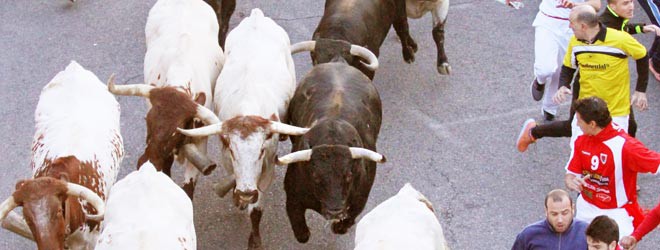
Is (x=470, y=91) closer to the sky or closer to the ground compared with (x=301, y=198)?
closer to the ground

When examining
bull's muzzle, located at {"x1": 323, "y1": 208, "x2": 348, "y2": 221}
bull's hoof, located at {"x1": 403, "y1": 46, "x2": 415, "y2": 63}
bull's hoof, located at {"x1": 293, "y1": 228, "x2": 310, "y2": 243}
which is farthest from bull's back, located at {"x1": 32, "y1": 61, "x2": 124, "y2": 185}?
bull's hoof, located at {"x1": 403, "y1": 46, "x2": 415, "y2": 63}

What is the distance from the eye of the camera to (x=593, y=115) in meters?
6.74

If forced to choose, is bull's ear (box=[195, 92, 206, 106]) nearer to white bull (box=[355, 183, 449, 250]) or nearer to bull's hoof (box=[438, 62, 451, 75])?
white bull (box=[355, 183, 449, 250])

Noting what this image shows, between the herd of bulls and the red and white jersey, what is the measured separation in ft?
3.55

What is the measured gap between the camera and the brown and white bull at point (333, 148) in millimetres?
7316

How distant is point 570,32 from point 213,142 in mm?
3265

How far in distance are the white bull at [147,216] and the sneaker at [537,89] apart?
3.60 m

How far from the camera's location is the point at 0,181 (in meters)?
8.83

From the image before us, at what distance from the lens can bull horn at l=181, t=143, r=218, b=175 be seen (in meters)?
7.66

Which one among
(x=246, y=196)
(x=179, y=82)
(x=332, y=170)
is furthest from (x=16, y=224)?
(x=332, y=170)

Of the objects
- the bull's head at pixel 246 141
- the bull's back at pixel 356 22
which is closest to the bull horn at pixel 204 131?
the bull's head at pixel 246 141

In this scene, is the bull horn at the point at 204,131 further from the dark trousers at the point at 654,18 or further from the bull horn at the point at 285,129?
the dark trousers at the point at 654,18

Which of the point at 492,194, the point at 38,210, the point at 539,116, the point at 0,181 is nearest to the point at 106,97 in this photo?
the point at 0,181

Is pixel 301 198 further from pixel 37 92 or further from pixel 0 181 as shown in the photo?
pixel 37 92
